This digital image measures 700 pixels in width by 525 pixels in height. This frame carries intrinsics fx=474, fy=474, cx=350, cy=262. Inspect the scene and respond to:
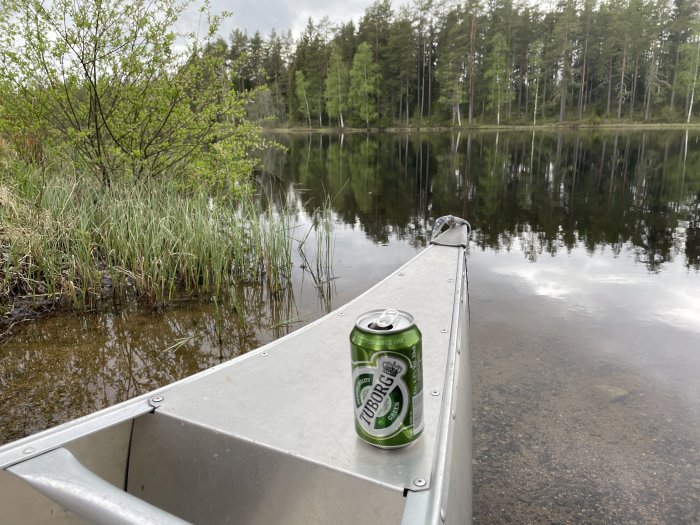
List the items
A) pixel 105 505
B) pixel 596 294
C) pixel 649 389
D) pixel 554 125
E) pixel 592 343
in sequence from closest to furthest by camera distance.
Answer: pixel 105 505 < pixel 649 389 < pixel 592 343 < pixel 596 294 < pixel 554 125

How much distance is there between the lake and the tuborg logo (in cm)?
141

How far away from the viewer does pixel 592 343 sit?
427 centimetres

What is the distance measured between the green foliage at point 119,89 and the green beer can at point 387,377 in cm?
569

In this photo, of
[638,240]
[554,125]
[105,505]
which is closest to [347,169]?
[638,240]

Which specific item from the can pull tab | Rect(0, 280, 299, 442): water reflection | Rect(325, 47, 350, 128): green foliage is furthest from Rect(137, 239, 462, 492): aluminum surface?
Rect(325, 47, 350, 128): green foliage

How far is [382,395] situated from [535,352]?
319 centimetres

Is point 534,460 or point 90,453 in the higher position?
point 90,453

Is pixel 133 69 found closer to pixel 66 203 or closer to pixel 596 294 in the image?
pixel 66 203

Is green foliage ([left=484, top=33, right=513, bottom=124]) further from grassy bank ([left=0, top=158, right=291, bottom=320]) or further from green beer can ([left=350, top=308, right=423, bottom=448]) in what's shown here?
green beer can ([left=350, top=308, right=423, bottom=448])

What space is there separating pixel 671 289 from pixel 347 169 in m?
14.8

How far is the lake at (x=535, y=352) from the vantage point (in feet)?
8.49

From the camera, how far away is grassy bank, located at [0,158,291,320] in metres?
4.62

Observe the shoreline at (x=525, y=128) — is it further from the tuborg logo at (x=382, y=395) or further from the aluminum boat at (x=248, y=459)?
the tuborg logo at (x=382, y=395)

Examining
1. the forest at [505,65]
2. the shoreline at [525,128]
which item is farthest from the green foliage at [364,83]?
the shoreline at [525,128]
